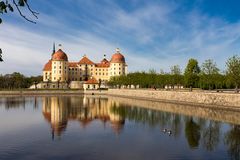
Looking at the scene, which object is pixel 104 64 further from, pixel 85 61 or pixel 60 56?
pixel 60 56

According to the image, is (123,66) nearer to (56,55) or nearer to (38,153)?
(56,55)

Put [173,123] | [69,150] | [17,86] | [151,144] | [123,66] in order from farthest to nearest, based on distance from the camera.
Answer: [123,66]
[17,86]
[173,123]
[151,144]
[69,150]

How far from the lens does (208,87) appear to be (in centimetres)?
6938

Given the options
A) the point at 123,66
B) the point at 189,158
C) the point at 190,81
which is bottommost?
the point at 189,158

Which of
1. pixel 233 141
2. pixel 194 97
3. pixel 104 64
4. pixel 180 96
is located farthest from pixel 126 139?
pixel 104 64

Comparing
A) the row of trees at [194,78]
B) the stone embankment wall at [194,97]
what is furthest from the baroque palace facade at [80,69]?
the stone embankment wall at [194,97]

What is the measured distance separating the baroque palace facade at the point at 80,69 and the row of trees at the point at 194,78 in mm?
17032

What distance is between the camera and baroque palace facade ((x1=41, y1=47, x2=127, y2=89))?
114 meters

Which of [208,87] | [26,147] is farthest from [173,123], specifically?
[208,87]

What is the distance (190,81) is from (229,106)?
27.7 meters

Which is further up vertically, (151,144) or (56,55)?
(56,55)

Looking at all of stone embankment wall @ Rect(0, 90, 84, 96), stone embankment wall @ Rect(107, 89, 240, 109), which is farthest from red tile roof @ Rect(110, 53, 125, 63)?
stone embankment wall @ Rect(107, 89, 240, 109)

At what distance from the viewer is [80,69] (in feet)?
404

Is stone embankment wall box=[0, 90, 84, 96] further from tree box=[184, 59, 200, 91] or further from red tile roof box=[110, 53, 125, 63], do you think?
tree box=[184, 59, 200, 91]
